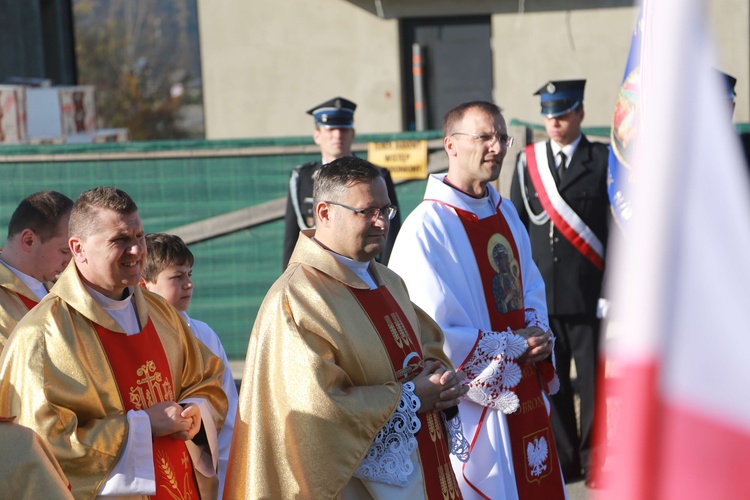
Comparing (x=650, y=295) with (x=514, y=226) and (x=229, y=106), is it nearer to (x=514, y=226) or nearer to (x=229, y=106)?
(x=514, y=226)

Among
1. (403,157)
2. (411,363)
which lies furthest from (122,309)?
(403,157)

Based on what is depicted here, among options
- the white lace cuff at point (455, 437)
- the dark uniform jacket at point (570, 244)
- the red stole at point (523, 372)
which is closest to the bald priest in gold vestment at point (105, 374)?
the white lace cuff at point (455, 437)

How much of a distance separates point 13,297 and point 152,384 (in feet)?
2.86

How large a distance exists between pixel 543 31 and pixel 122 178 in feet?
17.6

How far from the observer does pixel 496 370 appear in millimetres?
4449

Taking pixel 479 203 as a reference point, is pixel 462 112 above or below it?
above

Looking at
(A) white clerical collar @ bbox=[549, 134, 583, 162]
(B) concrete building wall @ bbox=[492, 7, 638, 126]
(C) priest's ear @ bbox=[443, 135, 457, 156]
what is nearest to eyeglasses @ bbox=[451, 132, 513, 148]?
(C) priest's ear @ bbox=[443, 135, 457, 156]

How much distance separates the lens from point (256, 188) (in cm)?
848

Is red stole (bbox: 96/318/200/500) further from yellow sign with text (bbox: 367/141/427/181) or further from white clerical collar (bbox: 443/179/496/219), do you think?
yellow sign with text (bbox: 367/141/427/181)

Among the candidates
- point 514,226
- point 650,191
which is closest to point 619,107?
point 514,226

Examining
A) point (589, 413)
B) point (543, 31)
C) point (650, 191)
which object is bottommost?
point (589, 413)

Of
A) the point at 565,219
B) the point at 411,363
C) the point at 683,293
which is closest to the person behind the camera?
the point at 683,293

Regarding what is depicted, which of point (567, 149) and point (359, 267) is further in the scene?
point (567, 149)

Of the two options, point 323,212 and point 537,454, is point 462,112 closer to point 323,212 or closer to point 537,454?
point 323,212
